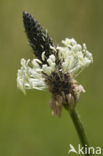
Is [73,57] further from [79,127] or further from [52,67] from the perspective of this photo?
[79,127]

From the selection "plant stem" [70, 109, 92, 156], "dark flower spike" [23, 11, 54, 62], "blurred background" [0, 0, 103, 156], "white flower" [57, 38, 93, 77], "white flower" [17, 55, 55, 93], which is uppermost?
"blurred background" [0, 0, 103, 156]

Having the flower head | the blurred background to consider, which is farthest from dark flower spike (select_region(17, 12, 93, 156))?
the blurred background

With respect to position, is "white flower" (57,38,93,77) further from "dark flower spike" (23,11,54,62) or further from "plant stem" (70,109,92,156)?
"plant stem" (70,109,92,156)

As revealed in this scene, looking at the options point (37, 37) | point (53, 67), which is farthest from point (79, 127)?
point (37, 37)

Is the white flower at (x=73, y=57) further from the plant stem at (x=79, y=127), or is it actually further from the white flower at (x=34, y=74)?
the plant stem at (x=79, y=127)

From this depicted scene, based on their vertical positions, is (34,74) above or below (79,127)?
above

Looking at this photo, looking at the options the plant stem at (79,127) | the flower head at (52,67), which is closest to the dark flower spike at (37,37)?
the flower head at (52,67)

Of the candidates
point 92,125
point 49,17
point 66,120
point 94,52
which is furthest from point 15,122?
point 49,17

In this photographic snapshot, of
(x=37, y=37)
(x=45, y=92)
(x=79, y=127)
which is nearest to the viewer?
(x=79, y=127)
